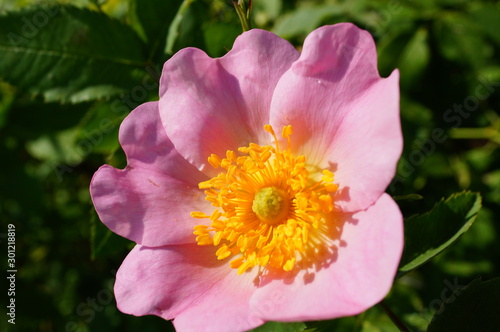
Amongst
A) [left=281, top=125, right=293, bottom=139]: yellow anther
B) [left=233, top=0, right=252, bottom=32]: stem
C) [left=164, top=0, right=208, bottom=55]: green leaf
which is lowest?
[left=281, top=125, right=293, bottom=139]: yellow anther

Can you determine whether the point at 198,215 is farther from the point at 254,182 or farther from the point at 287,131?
the point at 287,131

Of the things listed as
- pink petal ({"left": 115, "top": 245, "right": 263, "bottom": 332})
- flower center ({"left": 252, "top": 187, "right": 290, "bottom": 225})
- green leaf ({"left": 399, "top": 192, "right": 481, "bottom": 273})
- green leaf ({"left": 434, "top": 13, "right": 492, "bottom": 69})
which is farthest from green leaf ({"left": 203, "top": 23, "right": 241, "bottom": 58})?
green leaf ({"left": 434, "top": 13, "right": 492, "bottom": 69})

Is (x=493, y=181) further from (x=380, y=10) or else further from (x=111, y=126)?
(x=111, y=126)

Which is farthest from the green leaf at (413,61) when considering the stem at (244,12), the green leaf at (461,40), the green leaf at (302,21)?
the stem at (244,12)

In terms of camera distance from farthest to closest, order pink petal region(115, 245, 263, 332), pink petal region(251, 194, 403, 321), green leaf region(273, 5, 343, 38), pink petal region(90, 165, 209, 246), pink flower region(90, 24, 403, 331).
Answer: green leaf region(273, 5, 343, 38)
pink petal region(90, 165, 209, 246)
pink petal region(115, 245, 263, 332)
pink flower region(90, 24, 403, 331)
pink petal region(251, 194, 403, 321)

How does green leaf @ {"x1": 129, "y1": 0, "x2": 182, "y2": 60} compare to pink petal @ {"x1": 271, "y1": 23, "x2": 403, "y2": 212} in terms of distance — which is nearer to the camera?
pink petal @ {"x1": 271, "y1": 23, "x2": 403, "y2": 212}

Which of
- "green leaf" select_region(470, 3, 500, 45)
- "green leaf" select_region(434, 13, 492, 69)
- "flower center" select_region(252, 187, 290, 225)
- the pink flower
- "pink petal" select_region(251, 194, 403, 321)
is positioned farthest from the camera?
"green leaf" select_region(434, 13, 492, 69)

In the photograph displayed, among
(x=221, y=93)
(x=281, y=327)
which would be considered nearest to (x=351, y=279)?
(x=281, y=327)

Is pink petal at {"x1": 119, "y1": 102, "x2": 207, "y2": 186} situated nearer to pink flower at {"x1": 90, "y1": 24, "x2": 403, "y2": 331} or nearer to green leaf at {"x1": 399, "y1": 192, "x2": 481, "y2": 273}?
pink flower at {"x1": 90, "y1": 24, "x2": 403, "y2": 331}
